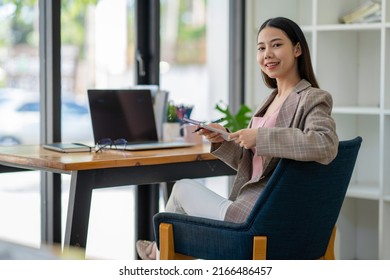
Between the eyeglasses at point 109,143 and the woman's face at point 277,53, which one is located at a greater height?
the woman's face at point 277,53

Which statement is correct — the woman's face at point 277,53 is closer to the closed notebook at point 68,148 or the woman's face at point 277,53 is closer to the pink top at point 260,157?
the pink top at point 260,157

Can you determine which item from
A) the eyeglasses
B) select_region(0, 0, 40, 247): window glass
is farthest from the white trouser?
select_region(0, 0, 40, 247): window glass

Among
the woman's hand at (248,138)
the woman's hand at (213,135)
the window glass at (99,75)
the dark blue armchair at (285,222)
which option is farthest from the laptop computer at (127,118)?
the woman's hand at (248,138)

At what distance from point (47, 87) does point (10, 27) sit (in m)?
0.31

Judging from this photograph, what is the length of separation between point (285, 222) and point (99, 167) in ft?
2.34

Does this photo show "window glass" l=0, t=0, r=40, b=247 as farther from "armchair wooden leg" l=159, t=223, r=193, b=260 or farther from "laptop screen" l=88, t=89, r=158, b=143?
"armchair wooden leg" l=159, t=223, r=193, b=260

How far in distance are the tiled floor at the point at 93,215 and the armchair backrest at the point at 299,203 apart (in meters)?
1.15

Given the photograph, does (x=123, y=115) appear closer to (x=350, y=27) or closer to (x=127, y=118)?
(x=127, y=118)

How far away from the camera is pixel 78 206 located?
2.67 metres

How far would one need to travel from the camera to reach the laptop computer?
3.15 metres

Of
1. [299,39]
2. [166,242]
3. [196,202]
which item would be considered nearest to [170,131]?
[196,202]

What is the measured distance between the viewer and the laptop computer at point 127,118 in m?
3.15

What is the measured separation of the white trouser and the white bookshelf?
1.15 meters

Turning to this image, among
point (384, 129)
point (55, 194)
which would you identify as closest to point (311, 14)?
point (384, 129)
